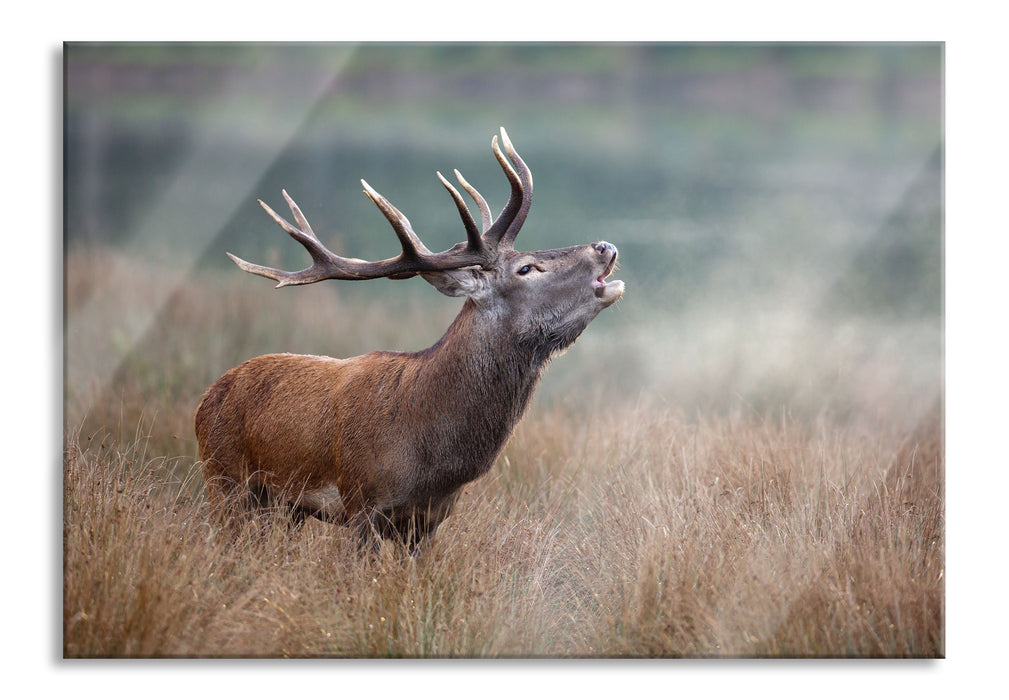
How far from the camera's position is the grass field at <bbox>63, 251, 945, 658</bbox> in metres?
3.79

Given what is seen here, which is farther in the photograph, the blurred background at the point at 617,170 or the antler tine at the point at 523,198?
the blurred background at the point at 617,170

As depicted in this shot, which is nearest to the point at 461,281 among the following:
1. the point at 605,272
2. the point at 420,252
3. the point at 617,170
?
the point at 420,252

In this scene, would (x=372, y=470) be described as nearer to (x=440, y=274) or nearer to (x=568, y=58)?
(x=440, y=274)

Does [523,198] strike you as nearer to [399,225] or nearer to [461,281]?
[461,281]

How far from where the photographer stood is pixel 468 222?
3.80m

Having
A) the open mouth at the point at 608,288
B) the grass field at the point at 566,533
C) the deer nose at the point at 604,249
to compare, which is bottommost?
the grass field at the point at 566,533

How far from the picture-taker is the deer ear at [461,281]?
3.91 m

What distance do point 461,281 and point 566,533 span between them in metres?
1.24

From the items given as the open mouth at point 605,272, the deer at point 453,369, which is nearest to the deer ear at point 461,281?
the deer at point 453,369

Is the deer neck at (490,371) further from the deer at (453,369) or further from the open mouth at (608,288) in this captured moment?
the open mouth at (608,288)

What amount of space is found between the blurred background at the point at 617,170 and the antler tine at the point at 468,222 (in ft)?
2.70

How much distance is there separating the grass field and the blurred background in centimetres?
5

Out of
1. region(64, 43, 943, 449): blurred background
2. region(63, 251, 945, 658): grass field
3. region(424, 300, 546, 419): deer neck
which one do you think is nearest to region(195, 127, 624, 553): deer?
region(424, 300, 546, 419): deer neck
